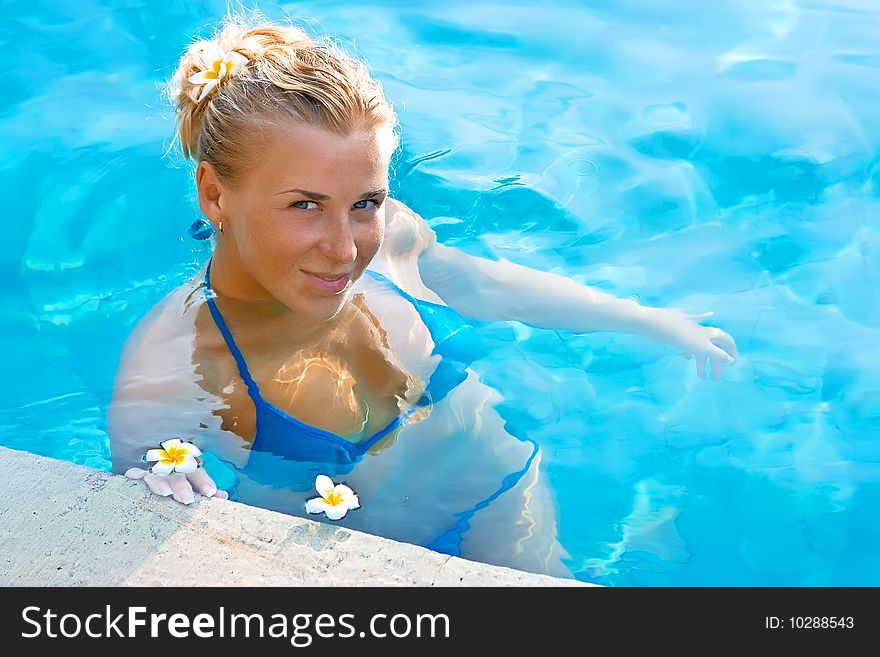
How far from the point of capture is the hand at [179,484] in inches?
103

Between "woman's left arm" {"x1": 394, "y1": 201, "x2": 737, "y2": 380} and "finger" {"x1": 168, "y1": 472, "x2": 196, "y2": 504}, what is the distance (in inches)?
61.1

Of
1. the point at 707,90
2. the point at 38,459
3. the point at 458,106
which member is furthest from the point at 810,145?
the point at 38,459

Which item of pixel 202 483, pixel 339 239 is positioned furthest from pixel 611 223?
pixel 202 483

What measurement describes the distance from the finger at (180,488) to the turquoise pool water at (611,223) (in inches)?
52.3

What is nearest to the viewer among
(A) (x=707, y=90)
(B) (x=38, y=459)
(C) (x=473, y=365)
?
(B) (x=38, y=459)

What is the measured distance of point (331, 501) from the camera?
8.99ft

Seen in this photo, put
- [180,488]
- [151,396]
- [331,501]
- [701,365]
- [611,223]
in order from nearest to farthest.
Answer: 1. [180,488]
2. [331,501]
3. [151,396]
4. [701,365]
5. [611,223]

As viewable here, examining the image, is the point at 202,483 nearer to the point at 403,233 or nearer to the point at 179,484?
the point at 179,484

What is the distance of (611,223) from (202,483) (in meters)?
2.68

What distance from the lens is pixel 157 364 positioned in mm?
3016

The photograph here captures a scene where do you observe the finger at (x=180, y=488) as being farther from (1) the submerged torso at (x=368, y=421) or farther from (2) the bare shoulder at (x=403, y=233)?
(2) the bare shoulder at (x=403, y=233)
